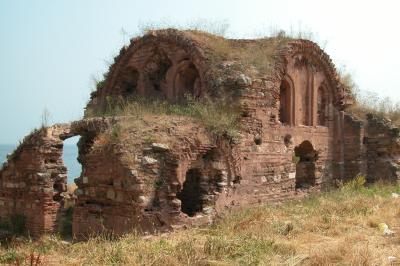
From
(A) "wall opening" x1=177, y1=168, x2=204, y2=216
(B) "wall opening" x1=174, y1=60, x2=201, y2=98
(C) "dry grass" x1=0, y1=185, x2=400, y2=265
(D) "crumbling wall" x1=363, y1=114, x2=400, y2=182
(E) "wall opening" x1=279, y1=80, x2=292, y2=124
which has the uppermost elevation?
(B) "wall opening" x1=174, y1=60, x2=201, y2=98

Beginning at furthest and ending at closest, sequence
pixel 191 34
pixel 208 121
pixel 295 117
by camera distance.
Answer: pixel 295 117 → pixel 191 34 → pixel 208 121

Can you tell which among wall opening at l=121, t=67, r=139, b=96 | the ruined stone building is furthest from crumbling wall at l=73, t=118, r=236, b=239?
wall opening at l=121, t=67, r=139, b=96

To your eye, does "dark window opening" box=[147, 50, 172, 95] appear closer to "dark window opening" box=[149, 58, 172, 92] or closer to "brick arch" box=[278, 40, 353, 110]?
"dark window opening" box=[149, 58, 172, 92]

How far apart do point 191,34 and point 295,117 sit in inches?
145

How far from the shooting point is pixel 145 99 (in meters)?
13.6

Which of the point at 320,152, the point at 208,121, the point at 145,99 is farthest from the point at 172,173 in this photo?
the point at 320,152

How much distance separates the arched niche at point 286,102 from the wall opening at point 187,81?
236 cm

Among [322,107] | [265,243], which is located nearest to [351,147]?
[322,107]

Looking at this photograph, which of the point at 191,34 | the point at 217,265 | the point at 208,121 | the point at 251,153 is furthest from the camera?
the point at 191,34

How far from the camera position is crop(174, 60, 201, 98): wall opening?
13.5m

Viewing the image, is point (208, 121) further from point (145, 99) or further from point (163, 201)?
point (145, 99)

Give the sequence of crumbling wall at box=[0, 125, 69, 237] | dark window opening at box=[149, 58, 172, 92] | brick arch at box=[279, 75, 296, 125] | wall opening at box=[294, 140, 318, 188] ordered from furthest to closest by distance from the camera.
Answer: wall opening at box=[294, 140, 318, 188] < dark window opening at box=[149, 58, 172, 92] < brick arch at box=[279, 75, 296, 125] < crumbling wall at box=[0, 125, 69, 237]

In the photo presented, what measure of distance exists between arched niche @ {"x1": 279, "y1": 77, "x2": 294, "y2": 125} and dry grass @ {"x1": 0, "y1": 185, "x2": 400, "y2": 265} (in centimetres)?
317

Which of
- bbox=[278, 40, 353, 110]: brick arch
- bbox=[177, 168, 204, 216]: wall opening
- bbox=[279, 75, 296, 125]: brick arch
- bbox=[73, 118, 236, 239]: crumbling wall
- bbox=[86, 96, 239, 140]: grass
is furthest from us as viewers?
bbox=[279, 75, 296, 125]: brick arch
